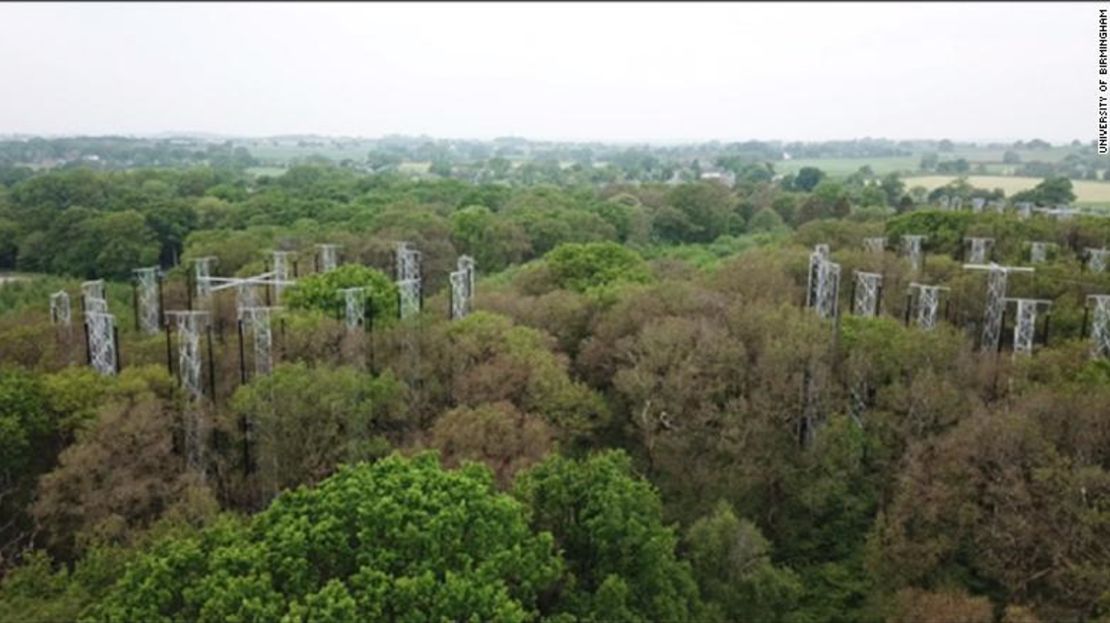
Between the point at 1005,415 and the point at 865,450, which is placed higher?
the point at 1005,415

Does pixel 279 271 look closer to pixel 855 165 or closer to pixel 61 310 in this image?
pixel 61 310

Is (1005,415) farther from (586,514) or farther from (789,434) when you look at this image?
(586,514)

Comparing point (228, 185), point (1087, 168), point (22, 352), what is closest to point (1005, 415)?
point (22, 352)

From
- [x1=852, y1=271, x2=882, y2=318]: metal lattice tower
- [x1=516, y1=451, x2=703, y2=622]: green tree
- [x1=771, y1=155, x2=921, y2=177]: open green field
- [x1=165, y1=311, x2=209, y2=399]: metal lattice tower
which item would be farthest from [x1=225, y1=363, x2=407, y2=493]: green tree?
[x1=771, y1=155, x2=921, y2=177]: open green field

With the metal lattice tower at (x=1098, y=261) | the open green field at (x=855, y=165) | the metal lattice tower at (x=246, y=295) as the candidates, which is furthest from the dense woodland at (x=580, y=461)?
the open green field at (x=855, y=165)

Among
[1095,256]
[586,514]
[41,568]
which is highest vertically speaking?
[1095,256]

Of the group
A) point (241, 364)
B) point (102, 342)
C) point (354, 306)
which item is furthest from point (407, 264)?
point (102, 342)
